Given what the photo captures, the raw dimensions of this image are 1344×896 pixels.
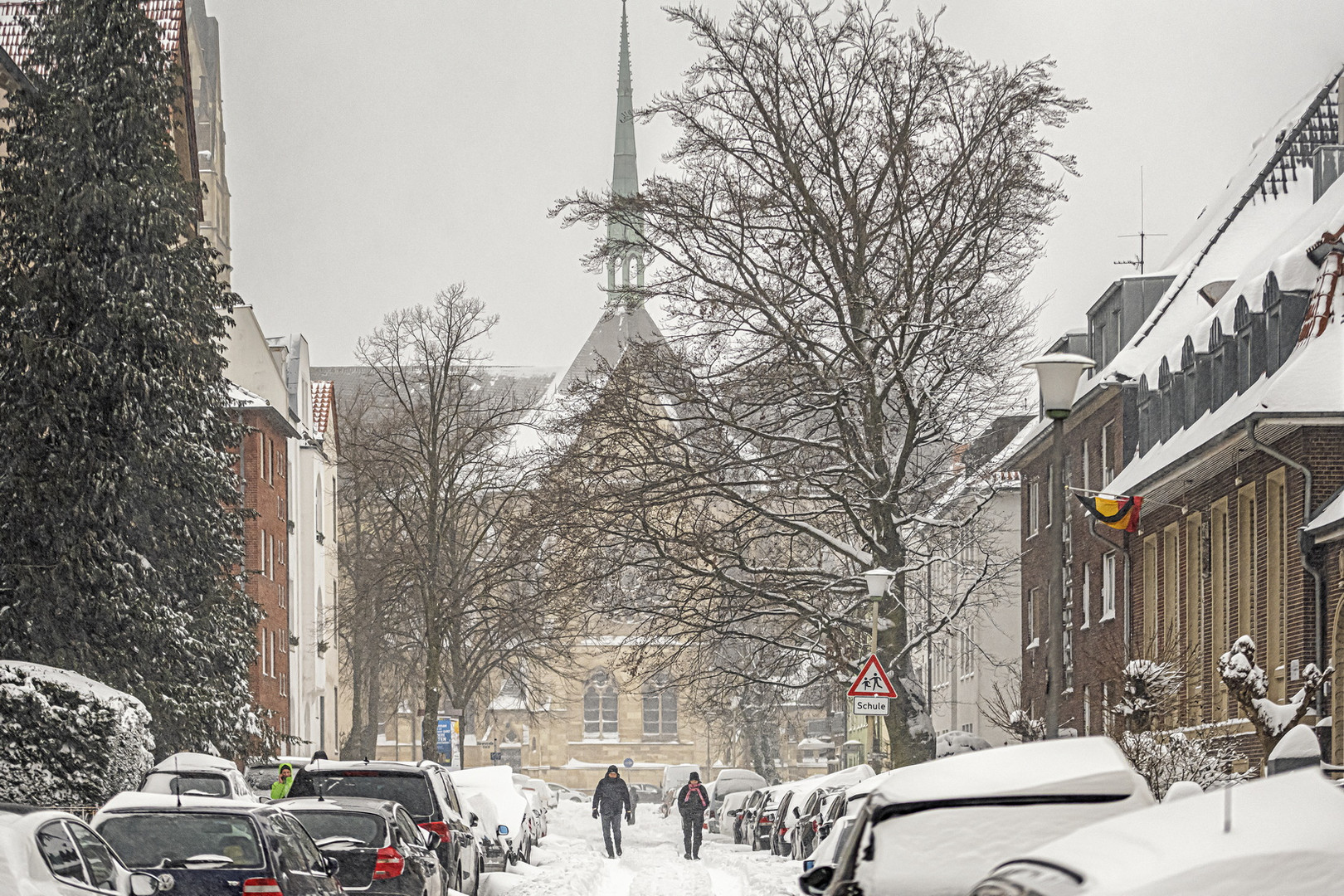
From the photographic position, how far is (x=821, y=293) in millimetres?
30922

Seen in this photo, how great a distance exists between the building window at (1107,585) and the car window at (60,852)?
29256 millimetres

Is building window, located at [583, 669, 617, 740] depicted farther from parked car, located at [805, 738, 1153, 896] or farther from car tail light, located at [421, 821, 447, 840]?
parked car, located at [805, 738, 1153, 896]

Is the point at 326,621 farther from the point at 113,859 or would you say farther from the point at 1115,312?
the point at 113,859

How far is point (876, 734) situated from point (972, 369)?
6082 millimetres

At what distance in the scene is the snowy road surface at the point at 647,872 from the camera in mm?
23484

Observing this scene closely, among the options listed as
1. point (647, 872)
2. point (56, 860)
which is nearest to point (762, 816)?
point (647, 872)

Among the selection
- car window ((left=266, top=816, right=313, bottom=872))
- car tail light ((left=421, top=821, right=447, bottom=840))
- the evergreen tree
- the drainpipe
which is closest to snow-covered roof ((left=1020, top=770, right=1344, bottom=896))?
car window ((left=266, top=816, right=313, bottom=872))

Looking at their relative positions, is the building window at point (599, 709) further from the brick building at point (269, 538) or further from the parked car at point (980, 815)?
the parked car at point (980, 815)

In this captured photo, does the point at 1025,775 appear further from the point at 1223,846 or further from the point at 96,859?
the point at 96,859

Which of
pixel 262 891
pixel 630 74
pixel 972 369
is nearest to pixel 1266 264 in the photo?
pixel 972 369

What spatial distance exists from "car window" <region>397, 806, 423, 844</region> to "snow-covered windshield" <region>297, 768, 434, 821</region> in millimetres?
1657

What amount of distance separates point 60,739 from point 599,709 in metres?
81.1

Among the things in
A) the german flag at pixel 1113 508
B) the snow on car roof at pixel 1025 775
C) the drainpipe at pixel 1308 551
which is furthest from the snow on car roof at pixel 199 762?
the snow on car roof at pixel 1025 775

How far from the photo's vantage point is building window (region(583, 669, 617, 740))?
102 m
